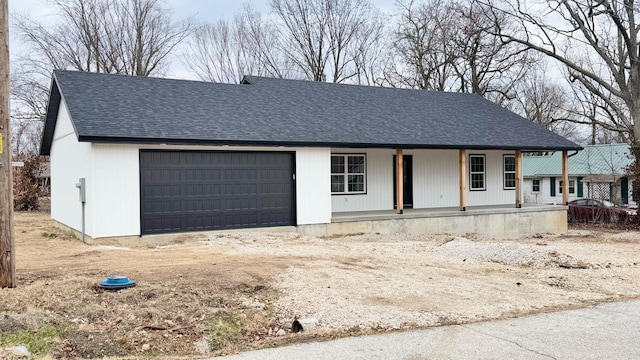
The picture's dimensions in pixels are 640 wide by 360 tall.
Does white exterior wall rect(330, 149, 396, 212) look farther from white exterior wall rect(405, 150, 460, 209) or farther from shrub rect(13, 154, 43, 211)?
shrub rect(13, 154, 43, 211)

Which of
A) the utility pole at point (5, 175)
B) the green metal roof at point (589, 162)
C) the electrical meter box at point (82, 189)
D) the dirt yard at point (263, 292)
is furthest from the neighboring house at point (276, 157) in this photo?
the green metal roof at point (589, 162)

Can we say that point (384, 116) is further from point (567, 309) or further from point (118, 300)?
point (118, 300)

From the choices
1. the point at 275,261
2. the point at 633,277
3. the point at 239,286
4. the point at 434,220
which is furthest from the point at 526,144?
the point at 239,286

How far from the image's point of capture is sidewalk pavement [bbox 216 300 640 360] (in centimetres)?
536

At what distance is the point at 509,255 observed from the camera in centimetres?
1138

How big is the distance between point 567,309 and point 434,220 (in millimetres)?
10488

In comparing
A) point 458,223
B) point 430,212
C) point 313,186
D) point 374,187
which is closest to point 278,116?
point 313,186

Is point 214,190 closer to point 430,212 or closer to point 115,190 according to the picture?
point 115,190

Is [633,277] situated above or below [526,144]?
below

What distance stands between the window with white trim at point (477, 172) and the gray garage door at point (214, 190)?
843 cm

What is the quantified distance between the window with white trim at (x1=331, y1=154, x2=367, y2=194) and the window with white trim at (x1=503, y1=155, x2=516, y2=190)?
6432 millimetres

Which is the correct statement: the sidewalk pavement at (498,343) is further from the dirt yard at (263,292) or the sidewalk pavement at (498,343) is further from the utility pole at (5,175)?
the utility pole at (5,175)

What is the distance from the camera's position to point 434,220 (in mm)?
17859

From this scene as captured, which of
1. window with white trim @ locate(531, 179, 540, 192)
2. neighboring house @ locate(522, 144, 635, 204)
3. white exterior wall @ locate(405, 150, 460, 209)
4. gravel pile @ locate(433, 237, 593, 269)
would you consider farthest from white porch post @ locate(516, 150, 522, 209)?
window with white trim @ locate(531, 179, 540, 192)
